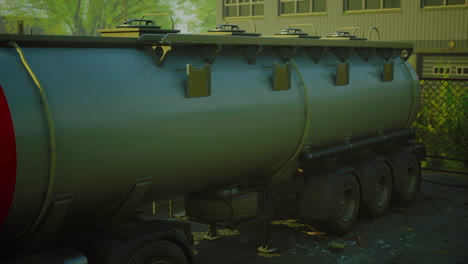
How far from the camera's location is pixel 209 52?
753 centimetres

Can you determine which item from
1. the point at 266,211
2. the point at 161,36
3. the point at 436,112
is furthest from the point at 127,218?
the point at 436,112

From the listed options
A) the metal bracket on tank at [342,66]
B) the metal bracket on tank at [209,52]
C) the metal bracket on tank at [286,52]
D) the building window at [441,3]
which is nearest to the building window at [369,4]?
the building window at [441,3]

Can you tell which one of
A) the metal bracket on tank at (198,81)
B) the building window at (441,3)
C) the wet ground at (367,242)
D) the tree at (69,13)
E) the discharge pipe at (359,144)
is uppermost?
the tree at (69,13)

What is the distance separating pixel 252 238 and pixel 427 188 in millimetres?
5997

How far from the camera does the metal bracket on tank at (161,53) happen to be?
22.2 feet

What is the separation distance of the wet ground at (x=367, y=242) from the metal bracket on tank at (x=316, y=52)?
2869 millimetres

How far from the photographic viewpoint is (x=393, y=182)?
39.0 ft

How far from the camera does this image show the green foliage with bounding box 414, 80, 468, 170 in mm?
14656

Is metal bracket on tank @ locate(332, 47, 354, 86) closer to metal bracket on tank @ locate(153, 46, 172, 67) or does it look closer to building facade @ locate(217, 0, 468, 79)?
metal bracket on tank @ locate(153, 46, 172, 67)

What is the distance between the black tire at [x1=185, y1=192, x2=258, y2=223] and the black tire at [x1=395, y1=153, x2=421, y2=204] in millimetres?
4945

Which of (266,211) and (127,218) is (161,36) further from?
(266,211)

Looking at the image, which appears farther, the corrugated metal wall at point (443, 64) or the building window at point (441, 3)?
the corrugated metal wall at point (443, 64)

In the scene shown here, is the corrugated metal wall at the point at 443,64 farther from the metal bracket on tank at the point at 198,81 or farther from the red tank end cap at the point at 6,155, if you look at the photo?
the red tank end cap at the point at 6,155

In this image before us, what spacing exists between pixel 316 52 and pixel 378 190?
3.31 m
